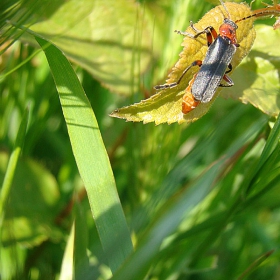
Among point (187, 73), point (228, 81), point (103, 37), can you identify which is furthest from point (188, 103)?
point (103, 37)

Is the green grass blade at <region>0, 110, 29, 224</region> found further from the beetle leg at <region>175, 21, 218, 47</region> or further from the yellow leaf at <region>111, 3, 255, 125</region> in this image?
the beetle leg at <region>175, 21, 218, 47</region>

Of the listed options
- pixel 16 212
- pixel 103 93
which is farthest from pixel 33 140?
pixel 103 93

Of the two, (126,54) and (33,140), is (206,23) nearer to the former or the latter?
(126,54)

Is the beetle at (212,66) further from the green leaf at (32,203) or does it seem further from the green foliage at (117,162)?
the green leaf at (32,203)

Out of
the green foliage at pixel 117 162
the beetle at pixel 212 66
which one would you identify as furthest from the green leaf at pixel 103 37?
the beetle at pixel 212 66

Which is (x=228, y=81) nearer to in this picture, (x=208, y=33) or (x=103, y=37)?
(x=208, y=33)

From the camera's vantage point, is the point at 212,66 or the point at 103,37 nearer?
the point at 212,66
